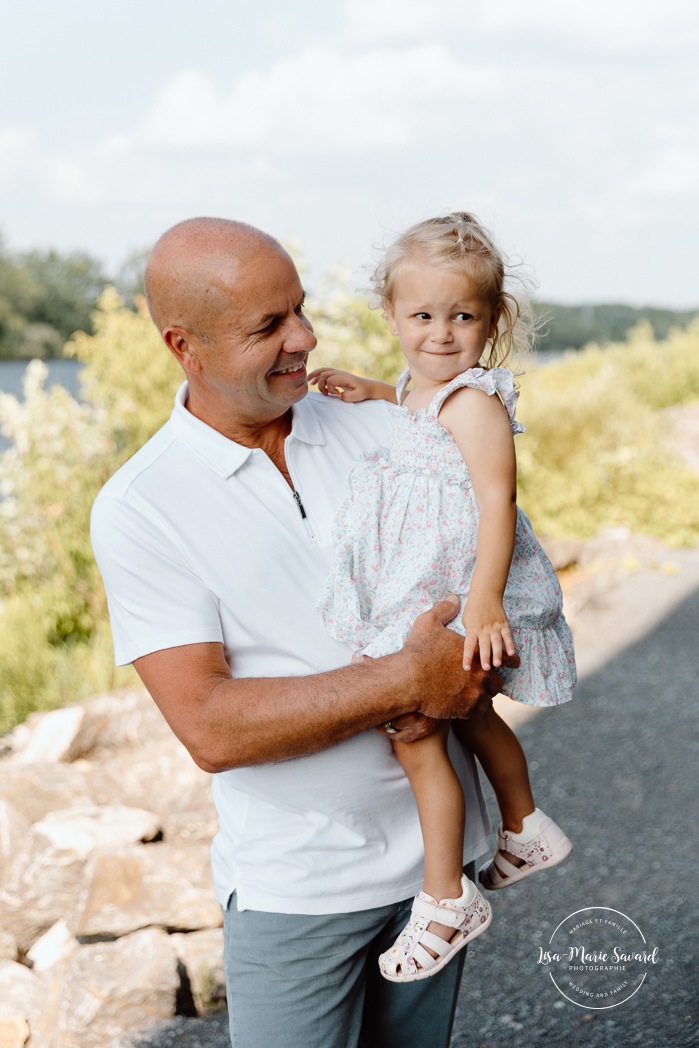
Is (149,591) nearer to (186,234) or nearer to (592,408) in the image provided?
(186,234)

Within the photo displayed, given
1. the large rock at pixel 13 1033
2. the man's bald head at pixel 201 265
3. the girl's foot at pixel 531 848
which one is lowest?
the large rock at pixel 13 1033

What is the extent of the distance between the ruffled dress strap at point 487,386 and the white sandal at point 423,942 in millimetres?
877

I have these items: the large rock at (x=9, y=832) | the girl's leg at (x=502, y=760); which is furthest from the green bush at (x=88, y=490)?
the girl's leg at (x=502, y=760)

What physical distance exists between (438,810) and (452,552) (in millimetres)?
Answer: 470

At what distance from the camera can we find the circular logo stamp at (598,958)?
3.45 m

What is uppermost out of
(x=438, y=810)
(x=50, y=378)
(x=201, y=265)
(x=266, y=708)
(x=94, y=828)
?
(x=201, y=265)

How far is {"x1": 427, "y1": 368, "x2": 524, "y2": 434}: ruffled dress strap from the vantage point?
2.04m

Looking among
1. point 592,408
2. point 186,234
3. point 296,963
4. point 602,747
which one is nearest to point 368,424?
point 186,234

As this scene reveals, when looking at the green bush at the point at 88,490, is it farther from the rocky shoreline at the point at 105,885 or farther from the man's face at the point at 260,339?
the man's face at the point at 260,339

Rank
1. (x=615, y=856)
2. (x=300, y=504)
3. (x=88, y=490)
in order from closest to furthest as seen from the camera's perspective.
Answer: (x=300, y=504), (x=615, y=856), (x=88, y=490)

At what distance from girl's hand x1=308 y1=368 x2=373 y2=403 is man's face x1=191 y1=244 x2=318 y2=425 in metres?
0.35

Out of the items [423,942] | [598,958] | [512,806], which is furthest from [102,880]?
[423,942]

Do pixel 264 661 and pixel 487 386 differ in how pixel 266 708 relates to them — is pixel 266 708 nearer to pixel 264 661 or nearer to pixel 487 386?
pixel 264 661

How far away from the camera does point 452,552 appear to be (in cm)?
201
